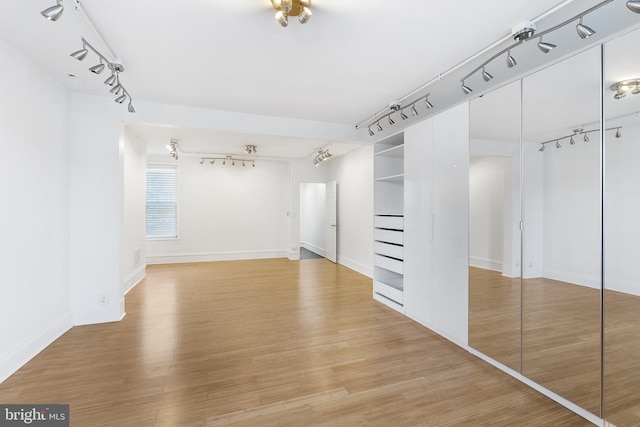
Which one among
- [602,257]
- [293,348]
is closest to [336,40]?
[602,257]

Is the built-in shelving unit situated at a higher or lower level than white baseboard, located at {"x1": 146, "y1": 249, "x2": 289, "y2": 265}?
higher

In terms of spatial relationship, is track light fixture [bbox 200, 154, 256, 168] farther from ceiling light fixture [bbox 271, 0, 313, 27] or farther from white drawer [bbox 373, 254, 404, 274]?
ceiling light fixture [bbox 271, 0, 313, 27]

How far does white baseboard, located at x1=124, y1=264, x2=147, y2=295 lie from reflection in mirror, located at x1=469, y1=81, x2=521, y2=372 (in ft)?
16.8

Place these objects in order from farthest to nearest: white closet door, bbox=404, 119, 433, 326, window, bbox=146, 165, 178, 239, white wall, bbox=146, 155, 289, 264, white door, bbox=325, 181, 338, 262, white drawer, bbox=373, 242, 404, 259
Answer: white door, bbox=325, 181, 338, 262 < white wall, bbox=146, 155, 289, 264 < window, bbox=146, 165, 178, 239 < white drawer, bbox=373, 242, 404, 259 < white closet door, bbox=404, 119, 433, 326

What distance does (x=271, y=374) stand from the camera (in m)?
2.42

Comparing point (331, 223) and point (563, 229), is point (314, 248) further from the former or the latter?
point (563, 229)

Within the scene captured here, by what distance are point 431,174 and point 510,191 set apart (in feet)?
3.14

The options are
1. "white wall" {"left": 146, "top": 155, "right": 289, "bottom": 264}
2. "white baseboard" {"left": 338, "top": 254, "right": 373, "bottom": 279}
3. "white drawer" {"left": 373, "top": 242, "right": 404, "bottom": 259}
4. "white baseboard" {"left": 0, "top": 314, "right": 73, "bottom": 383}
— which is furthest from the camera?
"white wall" {"left": 146, "top": 155, "right": 289, "bottom": 264}

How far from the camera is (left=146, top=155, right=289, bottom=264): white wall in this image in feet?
24.4

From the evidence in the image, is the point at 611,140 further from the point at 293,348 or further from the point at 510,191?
the point at 293,348

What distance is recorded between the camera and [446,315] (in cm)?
311

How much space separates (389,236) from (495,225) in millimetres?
1701

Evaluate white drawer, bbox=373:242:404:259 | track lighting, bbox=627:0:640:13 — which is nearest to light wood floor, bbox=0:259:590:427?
white drawer, bbox=373:242:404:259

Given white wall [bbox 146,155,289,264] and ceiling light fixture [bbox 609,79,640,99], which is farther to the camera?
white wall [bbox 146,155,289,264]
